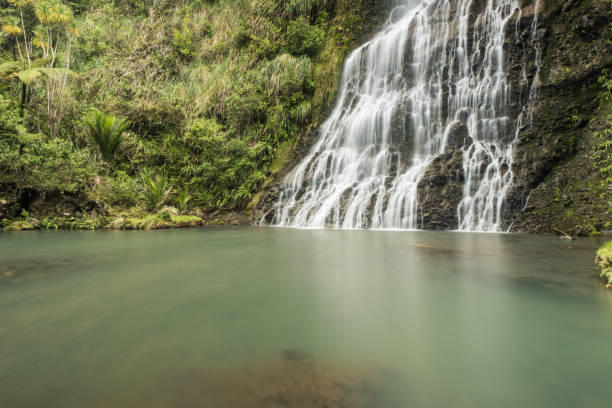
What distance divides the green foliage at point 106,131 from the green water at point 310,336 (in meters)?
9.29

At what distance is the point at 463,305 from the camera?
100 inches

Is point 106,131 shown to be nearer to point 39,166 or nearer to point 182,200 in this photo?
point 39,166

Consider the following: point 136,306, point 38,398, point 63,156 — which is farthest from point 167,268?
point 63,156

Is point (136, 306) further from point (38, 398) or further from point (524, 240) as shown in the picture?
point (524, 240)

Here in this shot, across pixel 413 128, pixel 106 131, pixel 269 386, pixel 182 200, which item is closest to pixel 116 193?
pixel 182 200

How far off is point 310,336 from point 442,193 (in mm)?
7683

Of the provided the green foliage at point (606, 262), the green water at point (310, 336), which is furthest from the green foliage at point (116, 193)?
the green foliage at point (606, 262)

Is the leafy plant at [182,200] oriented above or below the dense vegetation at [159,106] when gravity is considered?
below

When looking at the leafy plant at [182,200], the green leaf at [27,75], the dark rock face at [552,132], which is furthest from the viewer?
the leafy plant at [182,200]

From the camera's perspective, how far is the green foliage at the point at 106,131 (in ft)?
38.8

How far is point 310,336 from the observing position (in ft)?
6.48

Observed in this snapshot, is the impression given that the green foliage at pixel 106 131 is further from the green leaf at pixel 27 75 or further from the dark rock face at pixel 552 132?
the dark rock face at pixel 552 132

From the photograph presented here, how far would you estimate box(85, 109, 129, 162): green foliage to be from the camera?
11820 mm

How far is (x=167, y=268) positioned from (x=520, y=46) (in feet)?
36.2
